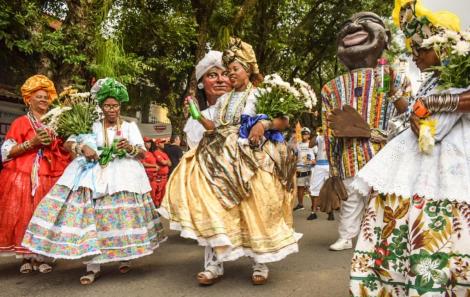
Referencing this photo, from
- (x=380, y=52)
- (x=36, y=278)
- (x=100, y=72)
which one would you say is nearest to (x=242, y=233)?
(x=36, y=278)

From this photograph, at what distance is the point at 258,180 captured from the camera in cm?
424

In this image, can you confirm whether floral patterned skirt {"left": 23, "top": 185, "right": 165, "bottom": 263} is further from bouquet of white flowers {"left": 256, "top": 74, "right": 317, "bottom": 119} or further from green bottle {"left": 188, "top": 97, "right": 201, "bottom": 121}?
bouquet of white flowers {"left": 256, "top": 74, "right": 317, "bottom": 119}

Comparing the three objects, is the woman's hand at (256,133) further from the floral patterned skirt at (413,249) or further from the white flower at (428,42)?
the white flower at (428,42)

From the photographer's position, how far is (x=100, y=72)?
758 cm

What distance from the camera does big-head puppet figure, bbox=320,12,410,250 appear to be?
5004mm

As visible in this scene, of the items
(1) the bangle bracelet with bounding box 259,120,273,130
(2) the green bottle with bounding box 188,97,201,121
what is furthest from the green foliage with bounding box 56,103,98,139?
(1) the bangle bracelet with bounding box 259,120,273,130

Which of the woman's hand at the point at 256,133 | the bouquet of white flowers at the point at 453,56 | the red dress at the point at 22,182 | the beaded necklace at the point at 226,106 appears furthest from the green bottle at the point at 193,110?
the bouquet of white flowers at the point at 453,56

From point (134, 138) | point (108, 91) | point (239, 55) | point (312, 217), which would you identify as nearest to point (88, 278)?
point (134, 138)

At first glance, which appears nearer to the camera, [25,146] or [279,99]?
[279,99]

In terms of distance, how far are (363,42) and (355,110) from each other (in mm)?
883

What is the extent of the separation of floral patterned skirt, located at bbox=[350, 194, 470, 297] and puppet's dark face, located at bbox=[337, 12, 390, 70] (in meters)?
2.76

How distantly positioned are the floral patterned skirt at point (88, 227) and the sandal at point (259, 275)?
103cm

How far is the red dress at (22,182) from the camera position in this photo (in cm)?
475

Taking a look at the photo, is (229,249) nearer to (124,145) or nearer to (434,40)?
(124,145)
